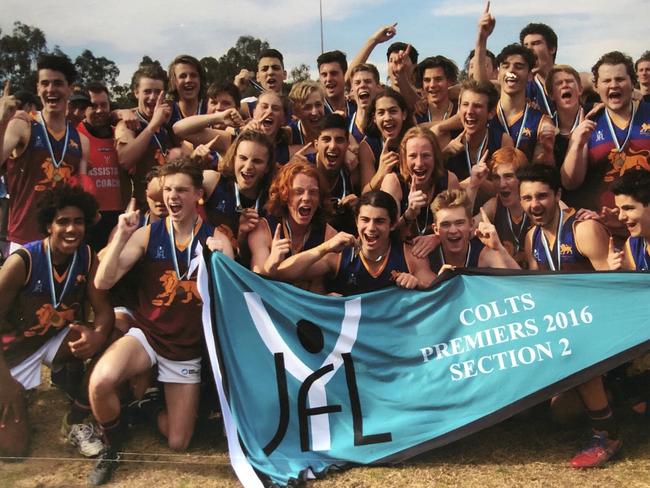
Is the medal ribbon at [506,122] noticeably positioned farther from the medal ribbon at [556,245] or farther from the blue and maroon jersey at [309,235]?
the blue and maroon jersey at [309,235]

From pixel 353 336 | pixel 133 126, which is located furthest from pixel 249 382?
pixel 133 126

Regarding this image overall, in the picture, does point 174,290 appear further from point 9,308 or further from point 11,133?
point 11,133

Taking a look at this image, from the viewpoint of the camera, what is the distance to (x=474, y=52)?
5852 mm

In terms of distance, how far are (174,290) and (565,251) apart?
8.57 feet

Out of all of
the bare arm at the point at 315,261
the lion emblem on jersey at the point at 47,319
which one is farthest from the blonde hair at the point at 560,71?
the lion emblem on jersey at the point at 47,319

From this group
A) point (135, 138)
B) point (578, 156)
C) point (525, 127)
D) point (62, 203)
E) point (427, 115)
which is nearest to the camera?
point (62, 203)

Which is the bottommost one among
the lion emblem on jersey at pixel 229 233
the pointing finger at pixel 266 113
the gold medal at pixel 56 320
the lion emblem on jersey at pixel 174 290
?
the gold medal at pixel 56 320

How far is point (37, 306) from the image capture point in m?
4.27

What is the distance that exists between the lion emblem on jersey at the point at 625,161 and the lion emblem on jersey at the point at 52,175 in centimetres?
425

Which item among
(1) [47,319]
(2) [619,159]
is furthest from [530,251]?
(1) [47,319]

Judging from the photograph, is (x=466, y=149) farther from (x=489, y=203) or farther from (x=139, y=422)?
(x=139, y=422)

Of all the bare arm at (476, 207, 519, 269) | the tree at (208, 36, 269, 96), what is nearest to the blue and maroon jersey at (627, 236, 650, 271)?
the bare arm at (476, 207, 519, 269)

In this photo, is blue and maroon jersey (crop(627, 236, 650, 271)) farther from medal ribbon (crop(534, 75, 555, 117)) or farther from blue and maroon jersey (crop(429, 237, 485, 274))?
medal ribbon (crop(534, 75, 555, 117))

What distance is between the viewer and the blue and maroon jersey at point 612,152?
4.86 meters
